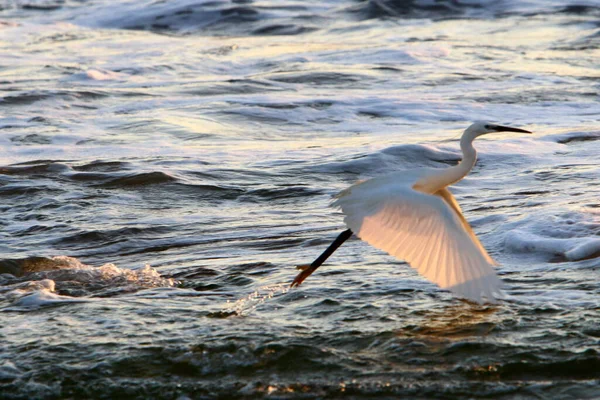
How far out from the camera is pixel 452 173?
454cm

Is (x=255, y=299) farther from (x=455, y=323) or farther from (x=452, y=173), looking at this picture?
(x=452, y=173)

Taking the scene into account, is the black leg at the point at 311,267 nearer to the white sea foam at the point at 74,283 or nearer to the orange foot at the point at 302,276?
the orange foot at the point at 302,276

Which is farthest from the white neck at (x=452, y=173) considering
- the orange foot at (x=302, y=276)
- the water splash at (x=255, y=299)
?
the water splash at (x=255, y=299)

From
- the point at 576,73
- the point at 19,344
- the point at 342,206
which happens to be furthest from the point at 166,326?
the point at 576,73

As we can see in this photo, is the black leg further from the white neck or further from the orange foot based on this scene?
the white neck

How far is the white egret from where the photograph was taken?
3893 mm

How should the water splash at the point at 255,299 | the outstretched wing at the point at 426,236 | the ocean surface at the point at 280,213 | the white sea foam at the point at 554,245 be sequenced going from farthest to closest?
the white sea foam at the point at 554,245 → the water splash at the point at 255,299 → the outstretched wing at the point at 426,236 → the ocean surface at the point at 280,213

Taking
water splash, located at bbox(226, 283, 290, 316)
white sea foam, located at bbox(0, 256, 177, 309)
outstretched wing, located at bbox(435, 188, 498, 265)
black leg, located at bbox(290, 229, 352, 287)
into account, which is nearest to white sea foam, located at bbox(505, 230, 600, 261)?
outstretched wing, located at bbox(435, 188, 498, 265)

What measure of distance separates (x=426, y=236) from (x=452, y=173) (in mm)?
567

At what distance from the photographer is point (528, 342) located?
3910mm

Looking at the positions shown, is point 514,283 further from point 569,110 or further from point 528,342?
point 569,110

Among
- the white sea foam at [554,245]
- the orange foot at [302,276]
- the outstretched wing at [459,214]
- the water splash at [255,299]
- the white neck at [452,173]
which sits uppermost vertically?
the white neck at [452,173]

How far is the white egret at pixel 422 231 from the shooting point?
A: 3893 millimetres

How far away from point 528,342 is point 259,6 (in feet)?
47.2
